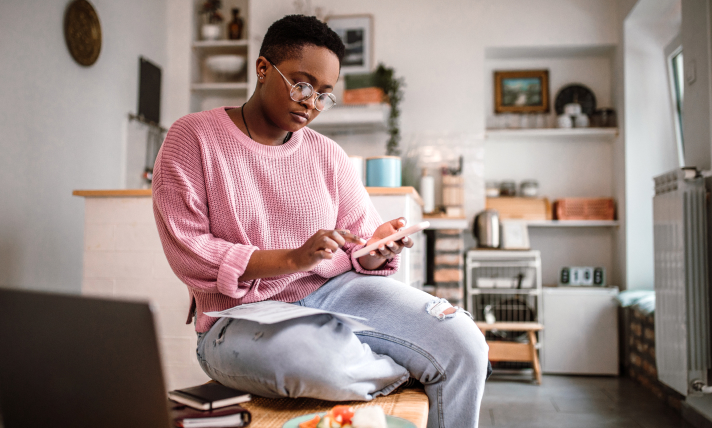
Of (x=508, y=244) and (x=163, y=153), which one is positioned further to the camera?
(x=508, y=244)

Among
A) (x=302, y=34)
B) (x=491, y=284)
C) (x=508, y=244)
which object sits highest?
(x=302, y=34)

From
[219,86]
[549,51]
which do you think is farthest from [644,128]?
[219,86]

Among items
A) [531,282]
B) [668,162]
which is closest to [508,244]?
[531,282]

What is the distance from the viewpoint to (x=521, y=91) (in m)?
4.29

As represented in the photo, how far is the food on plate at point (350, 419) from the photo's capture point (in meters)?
0.85

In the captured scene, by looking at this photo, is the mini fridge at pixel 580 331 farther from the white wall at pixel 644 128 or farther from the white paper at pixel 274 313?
the white paper at pixel 274 313

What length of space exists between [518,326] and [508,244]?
24.1 inches

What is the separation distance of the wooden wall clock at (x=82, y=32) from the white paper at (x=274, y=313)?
8.61 feet

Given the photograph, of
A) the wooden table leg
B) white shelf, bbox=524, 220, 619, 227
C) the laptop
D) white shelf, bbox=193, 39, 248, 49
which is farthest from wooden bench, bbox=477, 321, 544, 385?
the laptop

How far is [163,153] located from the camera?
3.98 ft

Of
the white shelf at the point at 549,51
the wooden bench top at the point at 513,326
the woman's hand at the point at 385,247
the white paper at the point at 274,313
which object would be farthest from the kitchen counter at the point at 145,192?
the white shelf at the point at 549,51

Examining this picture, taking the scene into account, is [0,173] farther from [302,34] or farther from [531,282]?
[531,282]

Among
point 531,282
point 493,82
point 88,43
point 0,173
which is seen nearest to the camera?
point 0,173

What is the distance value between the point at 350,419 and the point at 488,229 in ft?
9.81
